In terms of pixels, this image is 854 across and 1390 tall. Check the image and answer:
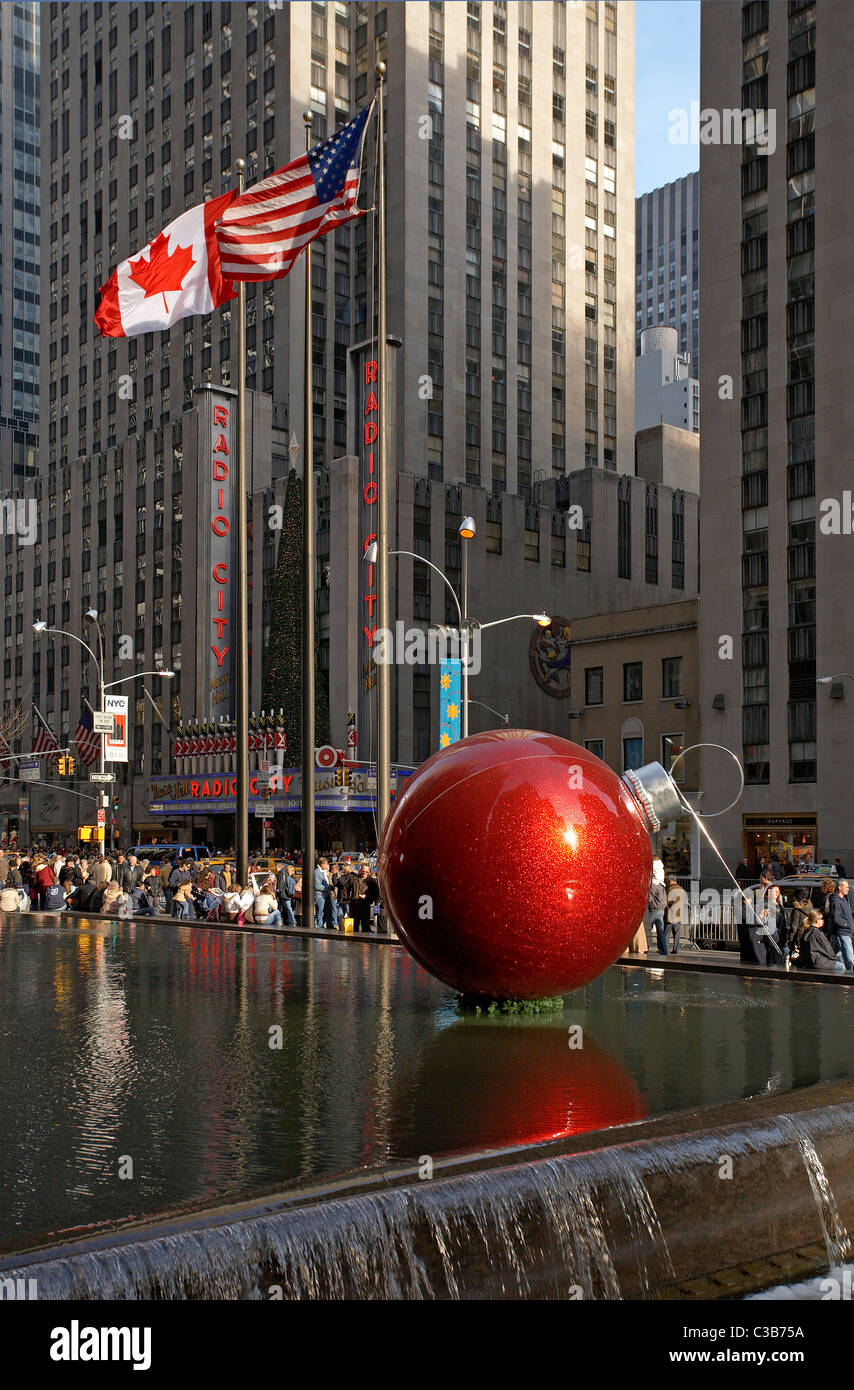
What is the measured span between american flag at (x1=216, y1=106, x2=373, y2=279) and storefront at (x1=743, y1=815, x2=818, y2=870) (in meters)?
32.0

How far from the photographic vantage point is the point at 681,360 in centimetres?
14362

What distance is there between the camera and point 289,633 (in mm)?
72188

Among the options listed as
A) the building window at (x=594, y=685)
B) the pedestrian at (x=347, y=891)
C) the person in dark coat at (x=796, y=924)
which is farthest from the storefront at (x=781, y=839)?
the person in dark coat at (x=796, y=924)

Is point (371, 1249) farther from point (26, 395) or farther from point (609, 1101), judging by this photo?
point (26, 395)

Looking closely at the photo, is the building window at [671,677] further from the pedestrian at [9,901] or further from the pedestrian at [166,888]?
the pedestrian at [9,901]

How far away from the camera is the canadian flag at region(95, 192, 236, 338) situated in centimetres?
2428

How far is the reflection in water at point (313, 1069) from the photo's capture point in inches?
269

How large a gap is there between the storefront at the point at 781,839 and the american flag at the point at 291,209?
3196 centimetres

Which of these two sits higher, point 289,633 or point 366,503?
point 366,503

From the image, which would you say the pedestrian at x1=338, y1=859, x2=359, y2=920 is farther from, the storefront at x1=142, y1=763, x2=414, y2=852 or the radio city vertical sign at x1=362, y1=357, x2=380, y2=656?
the radio city vertical sign at x1=362, y1=357, x2=380, y2=656

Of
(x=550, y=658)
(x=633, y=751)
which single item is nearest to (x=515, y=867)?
(x=633, y=751)

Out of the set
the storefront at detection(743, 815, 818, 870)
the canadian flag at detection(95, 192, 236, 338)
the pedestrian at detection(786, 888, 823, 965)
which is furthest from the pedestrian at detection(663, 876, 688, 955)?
the storefront at detection(743, 815, 818, 870)

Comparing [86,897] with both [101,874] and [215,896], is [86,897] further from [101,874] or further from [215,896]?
[215,896]

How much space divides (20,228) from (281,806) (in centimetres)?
10952
